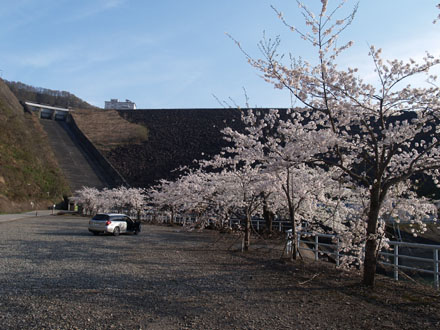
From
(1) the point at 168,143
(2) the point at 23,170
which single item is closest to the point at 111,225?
(2) the point at 23,170

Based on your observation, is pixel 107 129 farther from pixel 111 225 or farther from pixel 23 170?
pixel 111 225

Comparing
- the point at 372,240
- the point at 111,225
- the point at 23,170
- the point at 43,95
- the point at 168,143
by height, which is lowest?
the point at 111,225

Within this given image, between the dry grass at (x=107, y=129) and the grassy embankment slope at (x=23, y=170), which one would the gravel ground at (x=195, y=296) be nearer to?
the grassy embankment slope at (x=23, y=170)

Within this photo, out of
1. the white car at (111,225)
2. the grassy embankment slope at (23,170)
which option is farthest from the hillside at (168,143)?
the white car at (111,225)

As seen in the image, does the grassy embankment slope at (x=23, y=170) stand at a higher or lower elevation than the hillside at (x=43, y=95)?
lower

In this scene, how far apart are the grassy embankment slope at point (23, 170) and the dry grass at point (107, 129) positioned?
10.4 meters

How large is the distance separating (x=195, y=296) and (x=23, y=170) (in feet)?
158

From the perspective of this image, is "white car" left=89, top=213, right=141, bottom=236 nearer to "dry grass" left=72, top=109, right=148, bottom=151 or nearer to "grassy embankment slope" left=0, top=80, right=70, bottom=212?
"grassy embankment slope" left=0, top=80, right=70, bottom=212

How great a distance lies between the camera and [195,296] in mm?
6613

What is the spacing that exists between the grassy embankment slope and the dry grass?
10.4 m

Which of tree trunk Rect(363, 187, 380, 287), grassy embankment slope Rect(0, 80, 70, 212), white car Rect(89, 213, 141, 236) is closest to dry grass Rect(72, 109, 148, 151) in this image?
grassy embankment slope Rect(0, 80, 70, 212)

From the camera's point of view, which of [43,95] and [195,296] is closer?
[195,296]

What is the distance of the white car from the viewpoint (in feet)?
64.8

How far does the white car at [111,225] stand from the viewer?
64.8 ft
